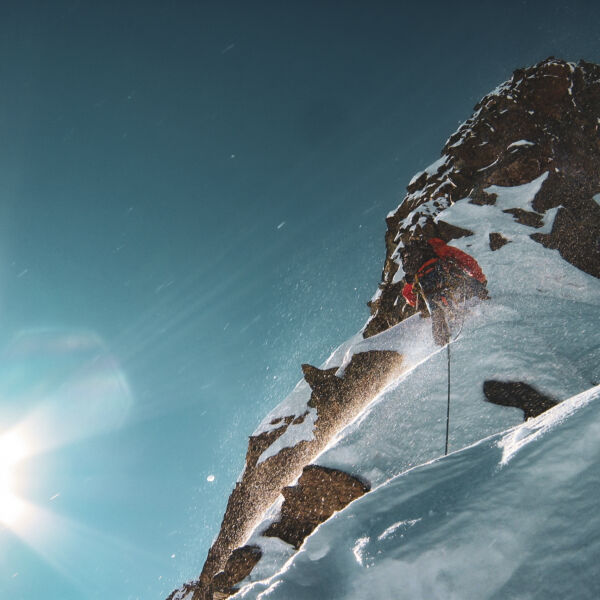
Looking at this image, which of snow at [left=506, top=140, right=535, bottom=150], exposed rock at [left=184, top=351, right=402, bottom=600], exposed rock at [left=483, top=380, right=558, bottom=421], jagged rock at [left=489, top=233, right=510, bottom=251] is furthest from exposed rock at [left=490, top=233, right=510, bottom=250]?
exposed rock at [left=483, top=380, right=558, bottom=421]

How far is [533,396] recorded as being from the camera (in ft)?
26.9

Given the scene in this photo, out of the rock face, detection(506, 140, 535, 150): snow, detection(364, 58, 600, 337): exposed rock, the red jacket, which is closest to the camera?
the rock face

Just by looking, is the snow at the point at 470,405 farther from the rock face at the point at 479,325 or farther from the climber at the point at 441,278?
the climber at the point at 441,278

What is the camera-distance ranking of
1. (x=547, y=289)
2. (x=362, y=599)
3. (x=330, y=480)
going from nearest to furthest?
(x=362, y=599) → (x=330, y=480) → (x=547, y=289)

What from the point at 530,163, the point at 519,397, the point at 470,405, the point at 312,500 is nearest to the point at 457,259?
the point at 519,397

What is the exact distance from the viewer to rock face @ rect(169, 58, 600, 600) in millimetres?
8844

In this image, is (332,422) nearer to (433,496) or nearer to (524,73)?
(433,496)

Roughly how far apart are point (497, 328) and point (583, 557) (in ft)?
31.5

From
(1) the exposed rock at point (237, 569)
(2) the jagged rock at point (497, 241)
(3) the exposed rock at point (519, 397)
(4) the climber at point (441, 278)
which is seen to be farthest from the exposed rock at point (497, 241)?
(1) the exposed rock at point (237, 569)

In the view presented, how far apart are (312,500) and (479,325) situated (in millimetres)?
6625

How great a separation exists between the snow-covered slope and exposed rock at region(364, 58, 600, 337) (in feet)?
44.1

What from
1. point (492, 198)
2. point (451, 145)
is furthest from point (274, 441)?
point (451, 145)

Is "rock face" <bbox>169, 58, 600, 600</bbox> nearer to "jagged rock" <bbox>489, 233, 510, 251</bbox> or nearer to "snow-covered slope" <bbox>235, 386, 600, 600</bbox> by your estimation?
"jagged rock" <bbox>489, 233, 510, 251</bbox>

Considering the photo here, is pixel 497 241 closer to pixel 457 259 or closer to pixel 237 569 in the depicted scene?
pixel 457 259
